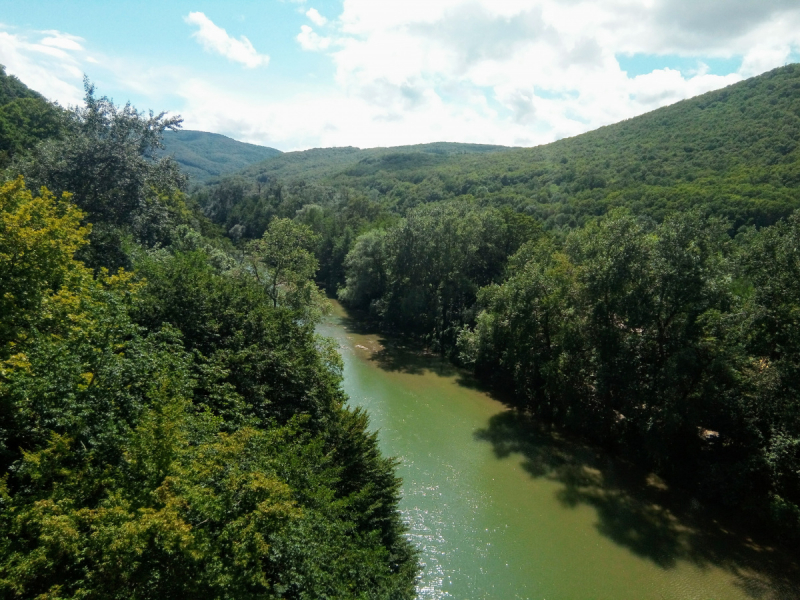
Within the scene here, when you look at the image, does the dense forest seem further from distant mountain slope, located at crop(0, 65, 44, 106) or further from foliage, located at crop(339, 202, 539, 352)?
distant mountain slope, located at crop(0, 65, 44, 106)

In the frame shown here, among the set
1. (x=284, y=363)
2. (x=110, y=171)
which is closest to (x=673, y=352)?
(x=284, y=363)

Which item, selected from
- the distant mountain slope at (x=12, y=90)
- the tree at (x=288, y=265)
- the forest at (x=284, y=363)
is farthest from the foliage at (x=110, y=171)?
the distant mountain slope at (x=12, y=90)

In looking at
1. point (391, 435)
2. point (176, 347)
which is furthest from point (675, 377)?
point (176, 347)

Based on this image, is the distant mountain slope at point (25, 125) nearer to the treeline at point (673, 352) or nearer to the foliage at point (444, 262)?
the foliage at point (444, 262)

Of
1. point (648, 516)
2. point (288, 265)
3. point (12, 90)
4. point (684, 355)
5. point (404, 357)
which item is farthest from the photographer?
point (12, 90)

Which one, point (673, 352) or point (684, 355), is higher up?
point (684, 355)

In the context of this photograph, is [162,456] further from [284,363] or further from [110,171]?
[110,171]
